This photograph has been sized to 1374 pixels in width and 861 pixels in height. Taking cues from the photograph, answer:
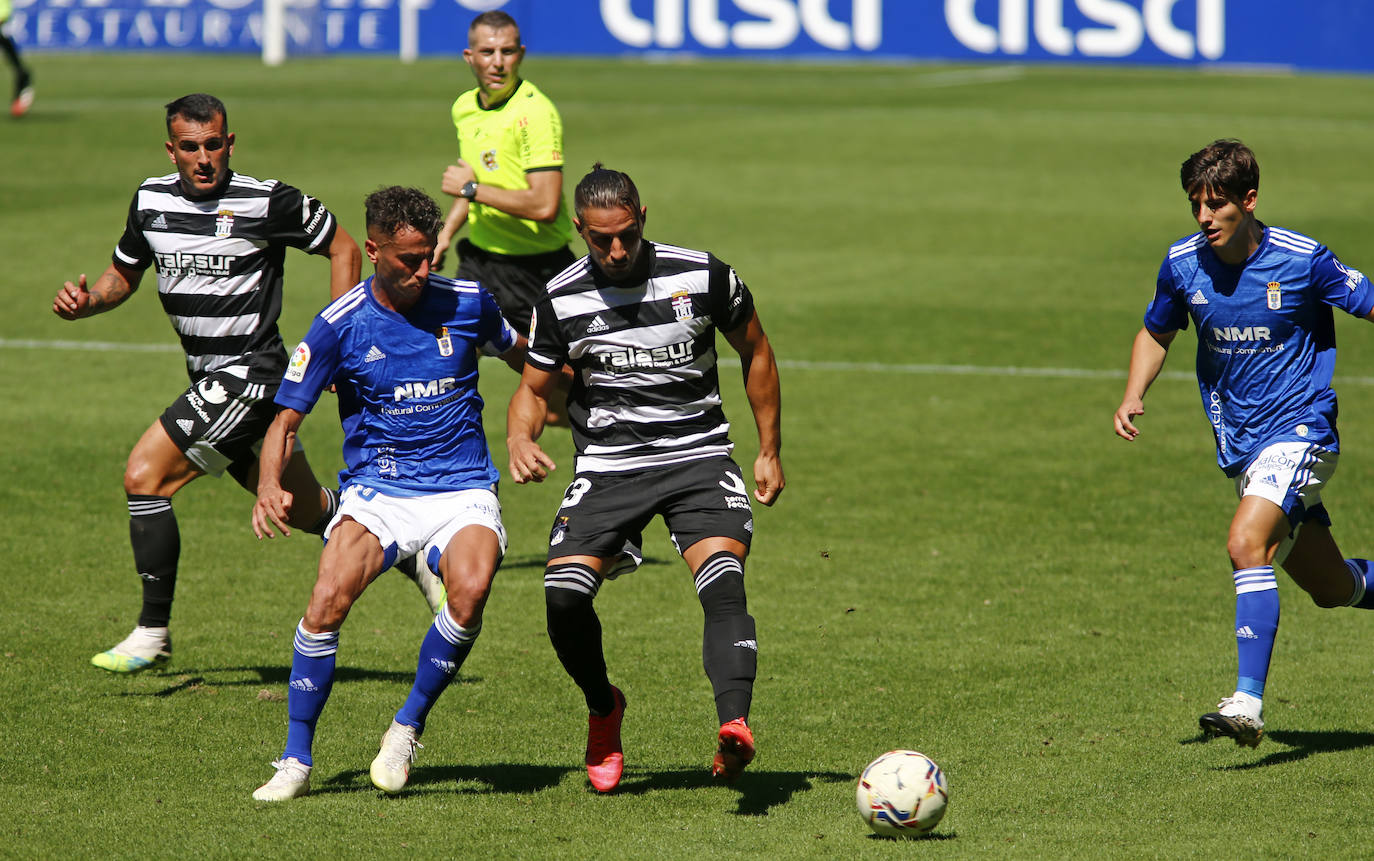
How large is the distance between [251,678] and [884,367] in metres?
8.05

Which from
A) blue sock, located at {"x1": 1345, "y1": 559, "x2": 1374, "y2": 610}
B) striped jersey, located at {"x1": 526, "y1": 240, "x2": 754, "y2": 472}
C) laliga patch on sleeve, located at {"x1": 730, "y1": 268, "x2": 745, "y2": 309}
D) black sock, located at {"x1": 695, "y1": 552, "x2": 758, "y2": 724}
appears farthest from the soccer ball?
blue sock, located at {"x1": 1345, "y1": 559, "x2": 1374, "y2": 610}

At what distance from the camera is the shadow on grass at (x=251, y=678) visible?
714 cm

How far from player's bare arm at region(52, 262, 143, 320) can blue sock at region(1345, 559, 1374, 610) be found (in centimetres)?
524

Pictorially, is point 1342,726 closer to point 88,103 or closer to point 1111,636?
point 1111,636

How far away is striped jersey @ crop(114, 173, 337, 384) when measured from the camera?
725cm

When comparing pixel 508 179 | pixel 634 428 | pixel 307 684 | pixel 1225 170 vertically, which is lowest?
pixel 307 684

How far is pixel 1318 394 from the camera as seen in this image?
21.1 feet

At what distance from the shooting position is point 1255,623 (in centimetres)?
617

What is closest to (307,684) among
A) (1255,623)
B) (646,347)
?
(646,347)

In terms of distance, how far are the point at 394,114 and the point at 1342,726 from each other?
25.5m

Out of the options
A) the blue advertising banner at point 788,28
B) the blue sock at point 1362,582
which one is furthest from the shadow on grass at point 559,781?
the blue advertising banner at point 788,28

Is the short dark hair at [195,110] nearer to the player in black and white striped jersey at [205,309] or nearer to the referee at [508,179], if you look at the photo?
the player in black and white striped jersey at [205,309]

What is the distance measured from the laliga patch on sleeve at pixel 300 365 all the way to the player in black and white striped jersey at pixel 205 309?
50.2 inches

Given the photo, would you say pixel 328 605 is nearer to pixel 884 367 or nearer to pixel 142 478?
Result: pixel 142 478
